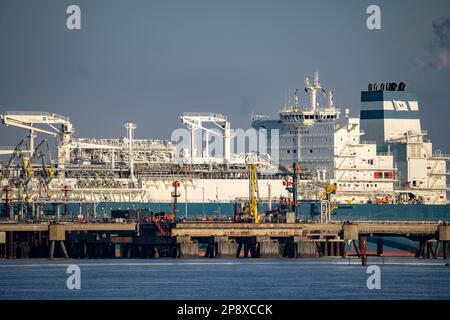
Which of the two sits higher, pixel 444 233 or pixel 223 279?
pixel 444 233

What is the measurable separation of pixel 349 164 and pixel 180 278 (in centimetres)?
5852

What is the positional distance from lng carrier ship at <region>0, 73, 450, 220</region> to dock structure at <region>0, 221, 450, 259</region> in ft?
55.4

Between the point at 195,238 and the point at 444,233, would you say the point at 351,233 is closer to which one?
the point at 444,233

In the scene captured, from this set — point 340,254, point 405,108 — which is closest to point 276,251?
point 340,254

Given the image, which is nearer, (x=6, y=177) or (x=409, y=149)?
(x=6, y=177)

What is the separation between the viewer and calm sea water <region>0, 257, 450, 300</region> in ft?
277

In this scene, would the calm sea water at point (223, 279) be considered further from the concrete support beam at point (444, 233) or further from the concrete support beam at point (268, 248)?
the concrete support beam at point (444, 233)

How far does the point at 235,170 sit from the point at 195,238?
2911 cm

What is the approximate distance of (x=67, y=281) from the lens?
9162 centimetres

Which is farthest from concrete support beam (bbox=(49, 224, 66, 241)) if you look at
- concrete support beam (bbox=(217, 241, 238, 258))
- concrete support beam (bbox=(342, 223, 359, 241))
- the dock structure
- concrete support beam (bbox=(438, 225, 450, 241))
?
concrete support beam (bbox=(438, 225, 450, 241))

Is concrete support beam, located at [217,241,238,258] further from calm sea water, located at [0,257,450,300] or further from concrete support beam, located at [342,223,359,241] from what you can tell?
concrete support beam, located at [342,223,359,241]

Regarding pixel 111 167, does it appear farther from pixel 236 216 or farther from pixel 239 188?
pixel 236 216

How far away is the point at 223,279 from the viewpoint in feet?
307

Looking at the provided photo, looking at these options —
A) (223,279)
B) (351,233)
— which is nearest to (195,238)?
(351,233)
